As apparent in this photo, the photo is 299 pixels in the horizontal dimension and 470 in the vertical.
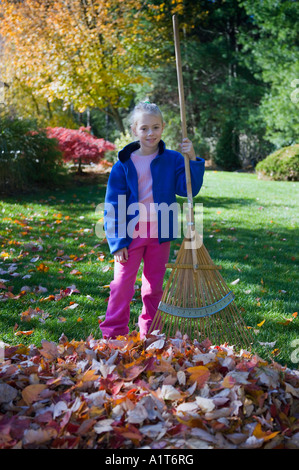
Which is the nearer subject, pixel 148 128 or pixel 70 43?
pixel 148 128

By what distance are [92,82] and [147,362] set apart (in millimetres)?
12037

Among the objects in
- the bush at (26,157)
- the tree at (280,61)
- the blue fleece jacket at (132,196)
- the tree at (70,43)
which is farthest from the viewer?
the tree at (280,61)

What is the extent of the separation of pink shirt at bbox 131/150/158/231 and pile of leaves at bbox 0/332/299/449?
77 centimetres

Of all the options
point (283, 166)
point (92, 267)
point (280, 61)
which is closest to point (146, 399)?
point (92, 267)

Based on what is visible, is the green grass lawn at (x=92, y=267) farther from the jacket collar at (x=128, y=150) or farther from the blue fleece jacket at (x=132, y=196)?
the jacket collar at (x=128, y=150)

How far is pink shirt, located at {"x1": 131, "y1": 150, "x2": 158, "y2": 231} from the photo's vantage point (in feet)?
8.72

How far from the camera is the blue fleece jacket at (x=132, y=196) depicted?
263 cm

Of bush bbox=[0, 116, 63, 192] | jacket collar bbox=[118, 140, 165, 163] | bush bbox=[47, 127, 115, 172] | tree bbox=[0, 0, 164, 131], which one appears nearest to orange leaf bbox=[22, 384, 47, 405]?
jacket collar bbox=[118, 140, 165, 163]

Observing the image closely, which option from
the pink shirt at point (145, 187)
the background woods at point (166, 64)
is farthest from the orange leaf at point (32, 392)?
the background woods at point (166, 64)

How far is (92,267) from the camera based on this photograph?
4.39m

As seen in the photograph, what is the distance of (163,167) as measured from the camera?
8.73ft

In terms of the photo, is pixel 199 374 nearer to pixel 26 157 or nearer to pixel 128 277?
pixel 128 277

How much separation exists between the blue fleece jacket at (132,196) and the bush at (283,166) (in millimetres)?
10992

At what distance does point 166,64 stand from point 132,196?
17091mm
